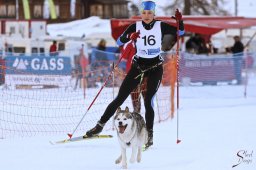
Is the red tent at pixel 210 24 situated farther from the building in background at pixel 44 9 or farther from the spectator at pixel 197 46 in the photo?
the building in background at pixel 44 9

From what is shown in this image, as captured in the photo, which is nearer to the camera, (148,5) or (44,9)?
(148,5)

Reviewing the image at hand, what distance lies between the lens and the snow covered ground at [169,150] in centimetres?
624

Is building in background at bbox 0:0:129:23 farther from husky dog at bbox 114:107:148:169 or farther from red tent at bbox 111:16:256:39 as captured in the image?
husky dog at bbox 114:107:148:169

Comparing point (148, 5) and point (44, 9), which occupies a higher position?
point (148, 5)

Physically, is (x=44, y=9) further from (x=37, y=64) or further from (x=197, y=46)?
(x=37, y=64)

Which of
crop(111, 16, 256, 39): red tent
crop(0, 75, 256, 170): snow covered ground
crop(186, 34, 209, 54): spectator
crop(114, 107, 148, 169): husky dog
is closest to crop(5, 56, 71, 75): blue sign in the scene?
crop(111, 16, 256, 39): red tent

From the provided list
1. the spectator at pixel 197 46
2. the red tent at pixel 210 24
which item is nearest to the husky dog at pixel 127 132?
the red tent at pixel 210 24

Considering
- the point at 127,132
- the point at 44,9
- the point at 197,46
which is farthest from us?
the point at 44,9

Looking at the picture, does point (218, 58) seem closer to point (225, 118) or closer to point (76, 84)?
point (76, 84)

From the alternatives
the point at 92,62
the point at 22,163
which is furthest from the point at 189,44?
the point at 22,163

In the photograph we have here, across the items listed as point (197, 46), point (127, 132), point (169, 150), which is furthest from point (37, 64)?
point (127, 132)

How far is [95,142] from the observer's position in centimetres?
798

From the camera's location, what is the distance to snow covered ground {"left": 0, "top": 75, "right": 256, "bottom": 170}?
6.24 meters

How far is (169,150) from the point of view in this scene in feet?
23.9
